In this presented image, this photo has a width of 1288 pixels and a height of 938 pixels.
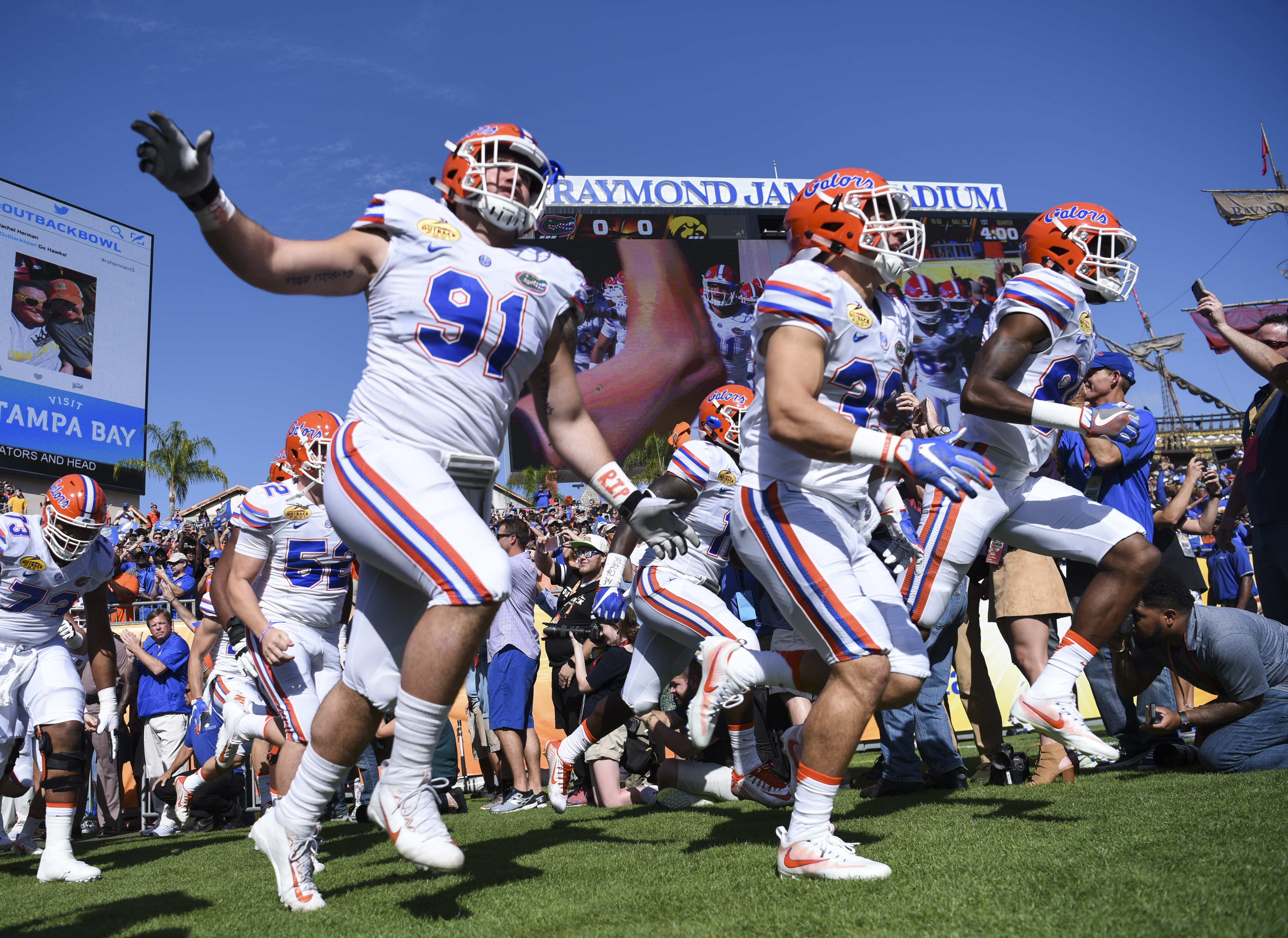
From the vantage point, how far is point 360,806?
7.54m

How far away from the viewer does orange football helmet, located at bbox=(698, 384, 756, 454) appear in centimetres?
594

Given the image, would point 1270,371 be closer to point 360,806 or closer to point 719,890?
point 719,890

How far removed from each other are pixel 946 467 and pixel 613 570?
2671 millimetres

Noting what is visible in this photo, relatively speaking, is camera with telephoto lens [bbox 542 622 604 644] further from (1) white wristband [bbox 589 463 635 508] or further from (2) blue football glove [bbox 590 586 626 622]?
(1) white wristband [bbox 589 463 635 508]

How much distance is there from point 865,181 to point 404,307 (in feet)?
6.27

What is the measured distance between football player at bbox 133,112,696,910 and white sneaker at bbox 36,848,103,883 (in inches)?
97.0

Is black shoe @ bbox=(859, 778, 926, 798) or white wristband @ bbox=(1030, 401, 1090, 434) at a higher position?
white wristband @ bbox=(1030, 401, 1090, 434)

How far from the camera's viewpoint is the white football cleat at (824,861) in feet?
10.3

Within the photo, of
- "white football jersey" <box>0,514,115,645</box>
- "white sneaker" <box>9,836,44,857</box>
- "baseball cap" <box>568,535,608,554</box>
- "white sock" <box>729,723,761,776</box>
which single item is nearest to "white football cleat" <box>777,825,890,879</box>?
"white sock" <box>729,723,761,776</box>

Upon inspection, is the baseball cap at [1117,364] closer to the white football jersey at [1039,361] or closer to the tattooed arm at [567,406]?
the white football jersey at [1039,361]

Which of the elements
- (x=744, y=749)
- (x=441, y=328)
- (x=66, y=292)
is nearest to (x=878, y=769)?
(x=744, y=749)

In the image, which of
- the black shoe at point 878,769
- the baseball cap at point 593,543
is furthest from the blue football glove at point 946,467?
the baseball cap at point 593,543

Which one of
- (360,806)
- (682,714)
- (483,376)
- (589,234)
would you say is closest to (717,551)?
(682,714)

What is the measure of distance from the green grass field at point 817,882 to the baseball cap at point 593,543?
2.24 meters
